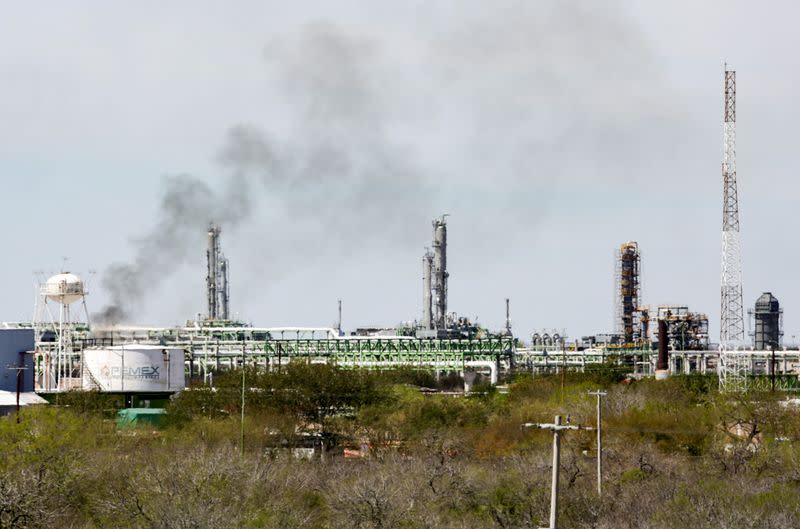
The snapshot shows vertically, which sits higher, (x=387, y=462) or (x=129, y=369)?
(x=129, y=369)

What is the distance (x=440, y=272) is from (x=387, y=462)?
89638 mm

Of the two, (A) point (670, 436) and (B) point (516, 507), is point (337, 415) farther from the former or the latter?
(B) point (516, 507)

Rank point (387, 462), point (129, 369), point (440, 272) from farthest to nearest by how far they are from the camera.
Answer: point (440, 272), point (129, 369), point (387, 462)

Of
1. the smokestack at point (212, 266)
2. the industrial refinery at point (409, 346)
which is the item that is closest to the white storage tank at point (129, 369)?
the industrial refinery at point (409, 346)

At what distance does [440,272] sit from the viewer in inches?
5699

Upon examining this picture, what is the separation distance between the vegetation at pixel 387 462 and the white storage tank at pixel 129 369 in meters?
11.7

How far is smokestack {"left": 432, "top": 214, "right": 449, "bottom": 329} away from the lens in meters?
145

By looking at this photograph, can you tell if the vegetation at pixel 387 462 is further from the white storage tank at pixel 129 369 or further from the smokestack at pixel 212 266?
the smokestack at pixel 212 266

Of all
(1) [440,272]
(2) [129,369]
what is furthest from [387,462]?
(1) [440,272]

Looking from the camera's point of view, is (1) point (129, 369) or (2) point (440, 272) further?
(2) point (440, 272)

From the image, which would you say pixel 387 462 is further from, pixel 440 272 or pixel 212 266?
pixel 212 266

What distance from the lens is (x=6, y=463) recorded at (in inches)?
1752

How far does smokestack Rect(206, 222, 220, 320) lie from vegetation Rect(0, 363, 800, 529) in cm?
7461

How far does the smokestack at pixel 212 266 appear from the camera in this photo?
163m
